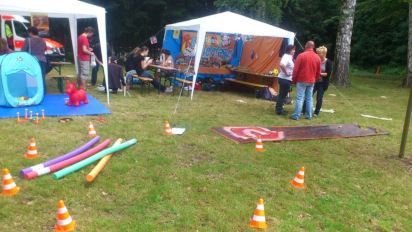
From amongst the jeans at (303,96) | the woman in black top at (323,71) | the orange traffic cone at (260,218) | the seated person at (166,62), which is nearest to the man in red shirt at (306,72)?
the jeans at (303,96)

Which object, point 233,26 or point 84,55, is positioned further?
point 233,26

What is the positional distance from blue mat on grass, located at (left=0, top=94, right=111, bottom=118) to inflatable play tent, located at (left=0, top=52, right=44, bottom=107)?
176mm

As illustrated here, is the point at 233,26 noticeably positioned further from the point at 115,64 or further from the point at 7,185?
the point at 7,185

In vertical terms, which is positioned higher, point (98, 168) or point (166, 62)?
point (166, 62)

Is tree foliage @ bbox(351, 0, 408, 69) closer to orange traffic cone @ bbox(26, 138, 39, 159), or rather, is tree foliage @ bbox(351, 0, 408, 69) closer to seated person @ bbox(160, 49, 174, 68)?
seated person @ bbox(160, 49, 174, 68)

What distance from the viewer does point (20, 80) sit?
6.74 m

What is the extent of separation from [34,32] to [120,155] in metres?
4.73

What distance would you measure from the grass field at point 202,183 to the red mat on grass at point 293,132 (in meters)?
0.20

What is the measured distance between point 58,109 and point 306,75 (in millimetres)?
5063

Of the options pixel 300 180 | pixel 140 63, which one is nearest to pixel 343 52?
pixel 140 63

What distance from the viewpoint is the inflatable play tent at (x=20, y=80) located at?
6.55 metres

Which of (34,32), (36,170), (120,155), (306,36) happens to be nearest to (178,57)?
(34,32)

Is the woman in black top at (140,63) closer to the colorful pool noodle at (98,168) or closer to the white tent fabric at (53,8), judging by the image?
the white tent fabric at (53,8)

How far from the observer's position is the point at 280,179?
4020 mm
